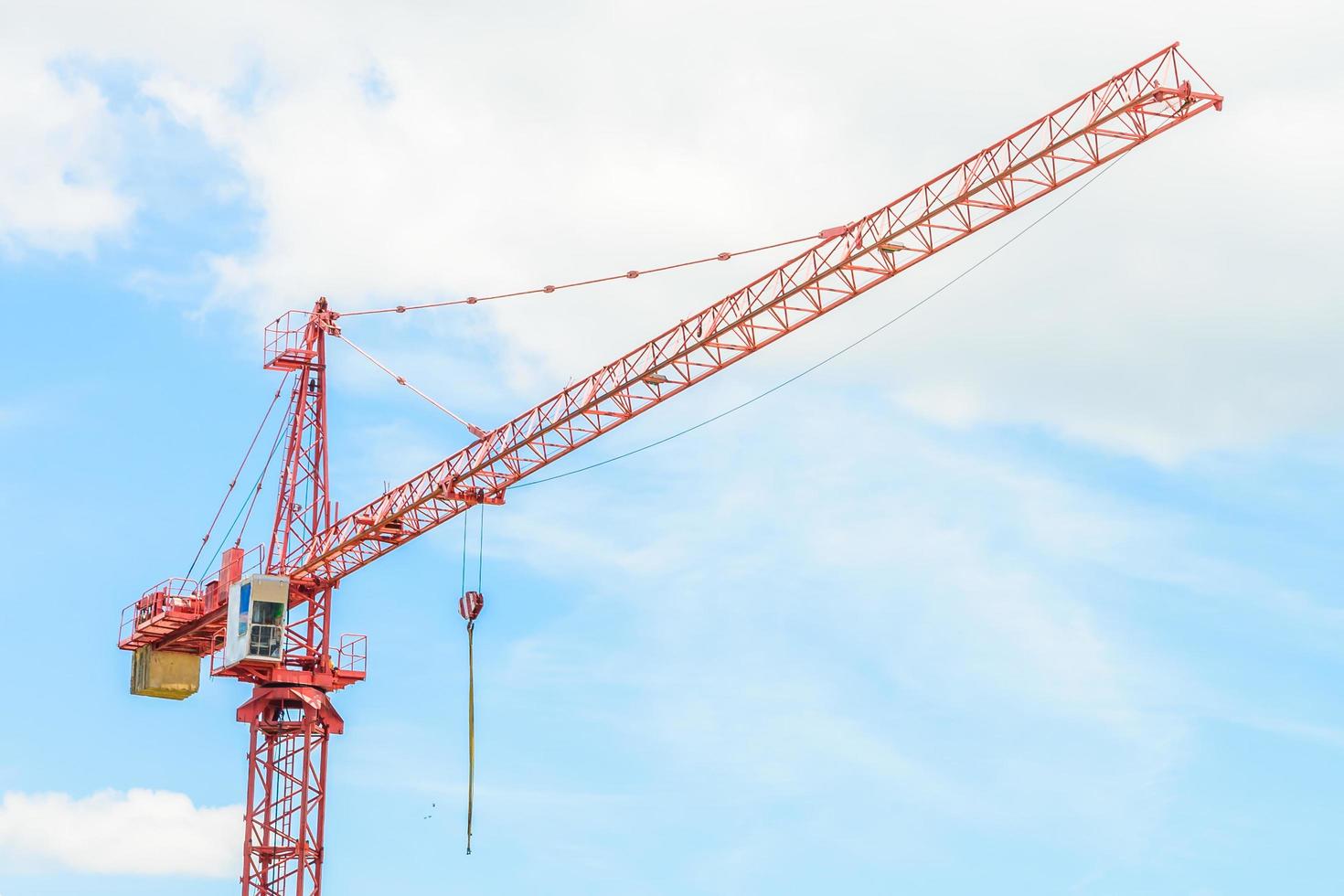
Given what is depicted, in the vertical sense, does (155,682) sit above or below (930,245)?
below

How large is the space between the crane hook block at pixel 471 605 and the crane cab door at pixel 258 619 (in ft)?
26.6

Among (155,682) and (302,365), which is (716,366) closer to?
(302,365)

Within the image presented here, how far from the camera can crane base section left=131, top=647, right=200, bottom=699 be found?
324 ft

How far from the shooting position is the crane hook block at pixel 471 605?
9025 cm

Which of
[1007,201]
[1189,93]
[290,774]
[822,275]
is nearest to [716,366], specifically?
[822,275]

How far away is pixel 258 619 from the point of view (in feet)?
303

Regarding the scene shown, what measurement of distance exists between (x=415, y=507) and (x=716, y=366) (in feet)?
51.0

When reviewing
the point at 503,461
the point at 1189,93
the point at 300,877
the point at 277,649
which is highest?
the point at 1189,93

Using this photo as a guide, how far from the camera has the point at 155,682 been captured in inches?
3880

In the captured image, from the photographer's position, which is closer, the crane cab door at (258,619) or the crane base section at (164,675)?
the crane cab door at (258,619)

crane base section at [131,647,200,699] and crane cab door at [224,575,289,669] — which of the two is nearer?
crane cab door at [224,575,289,669]

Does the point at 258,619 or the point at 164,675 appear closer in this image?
the point at 258,619

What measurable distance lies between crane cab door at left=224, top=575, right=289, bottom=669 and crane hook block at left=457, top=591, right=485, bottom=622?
8.09 meters

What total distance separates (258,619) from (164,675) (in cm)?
909
